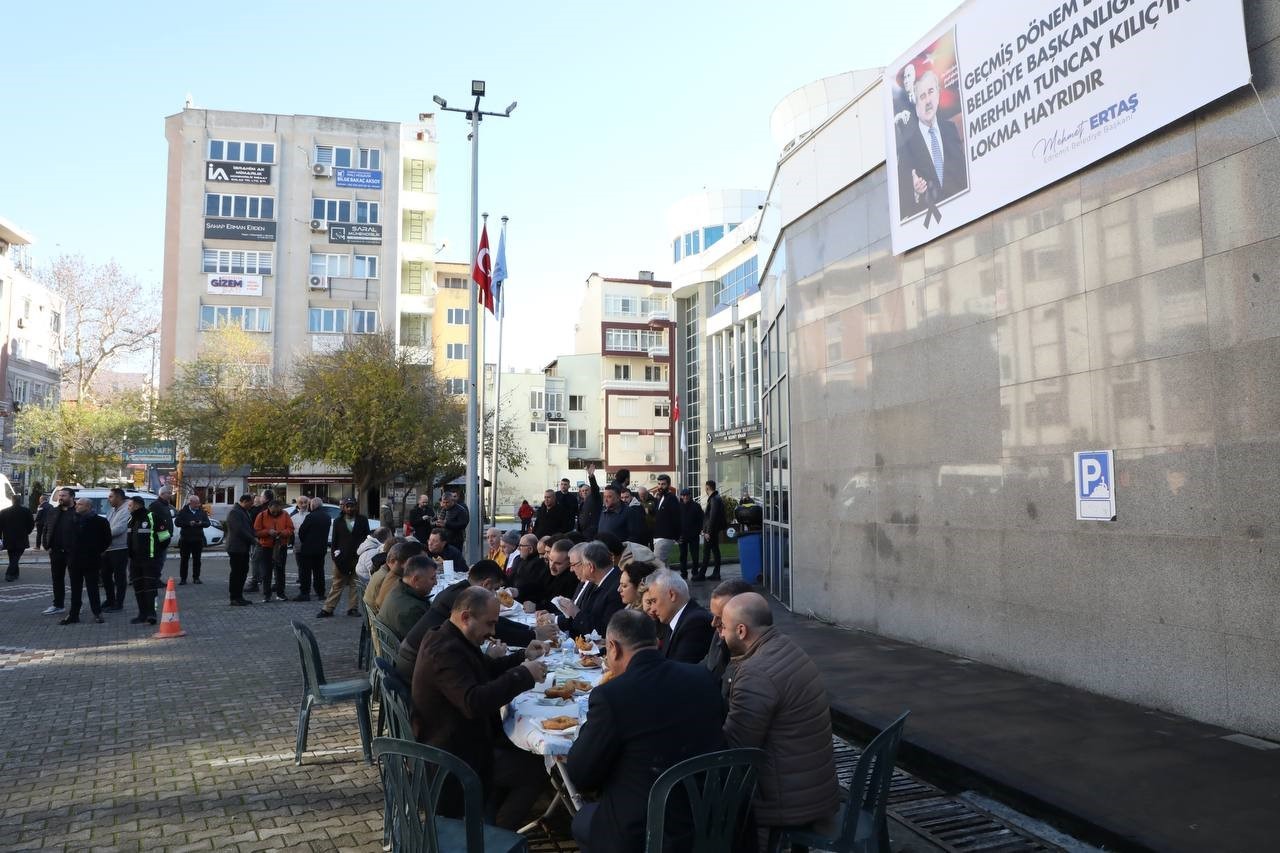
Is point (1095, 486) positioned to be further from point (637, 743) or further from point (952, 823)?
point (637, 743)

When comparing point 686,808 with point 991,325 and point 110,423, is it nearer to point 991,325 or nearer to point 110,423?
point 991,325

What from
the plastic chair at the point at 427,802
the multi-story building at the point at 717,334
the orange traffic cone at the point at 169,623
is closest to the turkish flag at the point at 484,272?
the orange traffic cone at the point at 169,623

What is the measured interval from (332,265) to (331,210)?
3382 mm

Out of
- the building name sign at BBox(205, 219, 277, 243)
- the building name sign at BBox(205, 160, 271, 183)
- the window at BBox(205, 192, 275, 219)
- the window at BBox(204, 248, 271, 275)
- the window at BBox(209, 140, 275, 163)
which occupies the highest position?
the window at BBox(209, 140, 275, 163)

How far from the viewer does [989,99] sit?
893cm

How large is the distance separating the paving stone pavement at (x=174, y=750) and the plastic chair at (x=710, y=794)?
2.37 meters

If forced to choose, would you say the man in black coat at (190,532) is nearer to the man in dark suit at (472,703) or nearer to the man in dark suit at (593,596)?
the man in dark suit at (593,596)

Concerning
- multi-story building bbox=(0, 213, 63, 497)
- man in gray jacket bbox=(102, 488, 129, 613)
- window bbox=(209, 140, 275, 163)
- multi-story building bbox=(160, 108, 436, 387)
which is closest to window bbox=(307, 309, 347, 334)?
multi-story building bbox=(160, 108, 436, 387)

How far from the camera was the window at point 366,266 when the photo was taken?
55281 mm

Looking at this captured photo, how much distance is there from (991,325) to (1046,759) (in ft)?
15.2

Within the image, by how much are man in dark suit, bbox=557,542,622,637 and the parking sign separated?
4096mm

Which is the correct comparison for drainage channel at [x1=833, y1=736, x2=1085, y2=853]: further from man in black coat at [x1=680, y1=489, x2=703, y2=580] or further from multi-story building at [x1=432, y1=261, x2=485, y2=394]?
multi-story building at [x1=432, y1=261, x2=485, y2=394]

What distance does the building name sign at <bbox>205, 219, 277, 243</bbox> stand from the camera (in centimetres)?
5341

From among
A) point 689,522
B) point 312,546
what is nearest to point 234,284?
point 312,546
